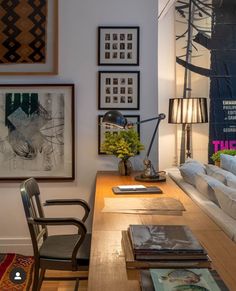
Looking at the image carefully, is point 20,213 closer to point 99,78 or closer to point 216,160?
point 99,78

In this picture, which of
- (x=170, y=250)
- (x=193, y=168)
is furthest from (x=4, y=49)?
(x=170, y=250)

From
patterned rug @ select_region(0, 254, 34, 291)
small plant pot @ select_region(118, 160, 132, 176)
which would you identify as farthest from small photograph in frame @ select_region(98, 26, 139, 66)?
patterned rug @ select_region(0, 254, 34, 291)

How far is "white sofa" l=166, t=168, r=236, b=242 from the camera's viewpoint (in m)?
1.67

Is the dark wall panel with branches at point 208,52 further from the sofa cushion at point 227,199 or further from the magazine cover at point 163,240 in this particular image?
the magazine cover at point 163,240

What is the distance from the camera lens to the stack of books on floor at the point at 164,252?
4.09 ft

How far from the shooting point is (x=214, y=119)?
192 inches

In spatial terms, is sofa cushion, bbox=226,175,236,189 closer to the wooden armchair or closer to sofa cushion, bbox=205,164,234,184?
sofa cushion, bbox=205,164,234,184

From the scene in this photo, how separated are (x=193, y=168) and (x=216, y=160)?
142cm

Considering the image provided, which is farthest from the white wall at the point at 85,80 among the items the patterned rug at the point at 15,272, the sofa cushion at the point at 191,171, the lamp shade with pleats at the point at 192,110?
the lamp shade with pleats at the point at 192,110

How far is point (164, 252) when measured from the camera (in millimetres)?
A: 1278

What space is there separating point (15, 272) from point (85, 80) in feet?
5.47

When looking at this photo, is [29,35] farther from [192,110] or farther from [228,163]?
[228,163]

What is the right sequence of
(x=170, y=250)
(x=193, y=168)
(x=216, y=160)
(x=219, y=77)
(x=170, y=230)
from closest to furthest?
(x=170, y=250) < (x=170, y=230) < (x=193, y=168) < (x=216, y=160) < (x=219, y=77)

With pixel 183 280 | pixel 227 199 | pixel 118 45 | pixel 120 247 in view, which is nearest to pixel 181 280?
pixel 183 280
